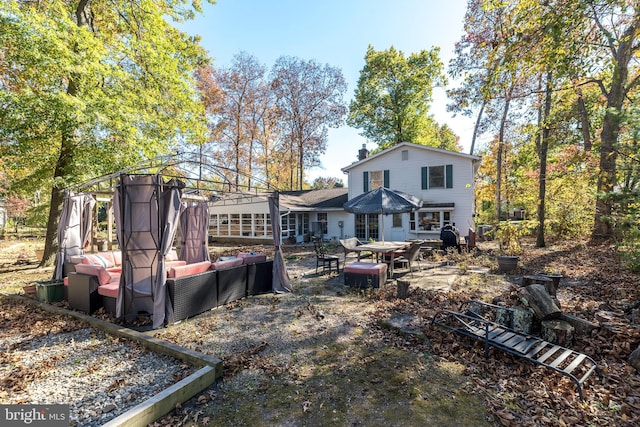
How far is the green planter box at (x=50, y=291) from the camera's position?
21.9ft

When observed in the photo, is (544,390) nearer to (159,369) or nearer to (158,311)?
(159,369)

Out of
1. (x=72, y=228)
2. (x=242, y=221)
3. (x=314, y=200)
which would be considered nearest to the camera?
(x=72, y=228)

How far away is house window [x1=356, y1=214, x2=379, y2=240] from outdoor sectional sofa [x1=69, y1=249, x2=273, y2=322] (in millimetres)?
11962

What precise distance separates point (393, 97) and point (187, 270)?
23.5 metres

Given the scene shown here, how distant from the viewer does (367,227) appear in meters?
18.2

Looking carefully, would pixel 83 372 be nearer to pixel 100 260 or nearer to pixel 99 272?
pixel 99 272

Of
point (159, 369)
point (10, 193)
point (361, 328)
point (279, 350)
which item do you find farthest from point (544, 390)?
point (10, 193)

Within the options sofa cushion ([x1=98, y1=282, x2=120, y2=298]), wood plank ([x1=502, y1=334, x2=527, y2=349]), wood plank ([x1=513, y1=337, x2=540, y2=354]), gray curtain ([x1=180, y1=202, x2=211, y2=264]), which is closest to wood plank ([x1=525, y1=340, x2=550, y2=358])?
wood plank ([x1=513, y1=337, x2=540, y2=354])

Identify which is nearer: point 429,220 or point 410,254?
point 410,254

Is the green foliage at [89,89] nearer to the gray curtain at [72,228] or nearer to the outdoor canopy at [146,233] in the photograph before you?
the gray curtain at [72,228]

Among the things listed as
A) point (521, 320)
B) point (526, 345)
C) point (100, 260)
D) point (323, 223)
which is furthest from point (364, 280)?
point (323, 223)

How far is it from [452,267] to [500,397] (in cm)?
744

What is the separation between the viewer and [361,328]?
5352 mm

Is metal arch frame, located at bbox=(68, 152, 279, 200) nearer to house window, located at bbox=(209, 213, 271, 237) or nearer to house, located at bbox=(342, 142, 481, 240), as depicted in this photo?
house, located at bbox=(342, 142, 481, 240)
